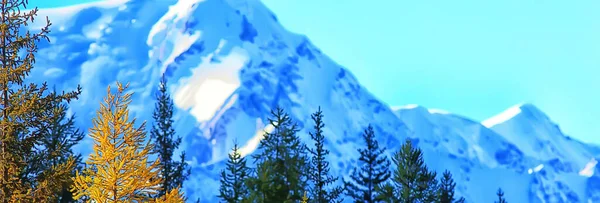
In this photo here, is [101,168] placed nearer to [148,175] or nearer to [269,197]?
[148,175]

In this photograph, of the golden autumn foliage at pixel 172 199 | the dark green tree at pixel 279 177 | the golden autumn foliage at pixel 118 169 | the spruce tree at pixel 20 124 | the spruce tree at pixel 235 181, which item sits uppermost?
the spruce tree at pixel 235 181

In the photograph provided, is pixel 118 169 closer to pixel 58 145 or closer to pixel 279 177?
pixel 58 145

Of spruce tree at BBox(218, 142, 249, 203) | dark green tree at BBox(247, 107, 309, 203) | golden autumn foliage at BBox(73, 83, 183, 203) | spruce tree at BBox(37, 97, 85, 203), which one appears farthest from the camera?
spruce tree at BBox(218, 142, 249, 203)

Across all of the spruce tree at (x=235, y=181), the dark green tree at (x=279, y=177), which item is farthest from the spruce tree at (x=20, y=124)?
the spruce tree at (x=235, y=181)

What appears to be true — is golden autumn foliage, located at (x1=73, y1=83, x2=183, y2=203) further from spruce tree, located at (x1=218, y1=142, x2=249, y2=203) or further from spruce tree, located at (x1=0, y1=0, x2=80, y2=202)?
spruce tree, located at (x1=218, y1=142, x2=249, y2=203)

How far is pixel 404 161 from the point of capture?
28.0 metres

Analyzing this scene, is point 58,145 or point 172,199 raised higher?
point 58,145

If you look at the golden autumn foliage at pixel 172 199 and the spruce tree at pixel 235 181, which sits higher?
the spruce tree at pixel 235 181

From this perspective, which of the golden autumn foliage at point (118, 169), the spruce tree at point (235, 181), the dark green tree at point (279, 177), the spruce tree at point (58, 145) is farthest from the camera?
the spruce tree at point (235, 181)

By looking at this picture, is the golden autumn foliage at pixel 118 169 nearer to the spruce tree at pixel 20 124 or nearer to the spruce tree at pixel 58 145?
the spruce tree at pixel 58 145

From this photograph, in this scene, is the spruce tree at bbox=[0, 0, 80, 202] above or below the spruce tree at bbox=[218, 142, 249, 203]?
below

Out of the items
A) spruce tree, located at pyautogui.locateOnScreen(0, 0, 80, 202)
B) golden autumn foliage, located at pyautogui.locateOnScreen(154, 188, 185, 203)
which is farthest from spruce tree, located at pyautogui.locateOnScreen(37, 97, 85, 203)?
golden autumn foliage, located at pyautogui.locateOnScreen(154, 188, 185, 203)

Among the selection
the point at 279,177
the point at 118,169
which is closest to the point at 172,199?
the point at 118,169

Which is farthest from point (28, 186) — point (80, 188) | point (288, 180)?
point (288, 180)
